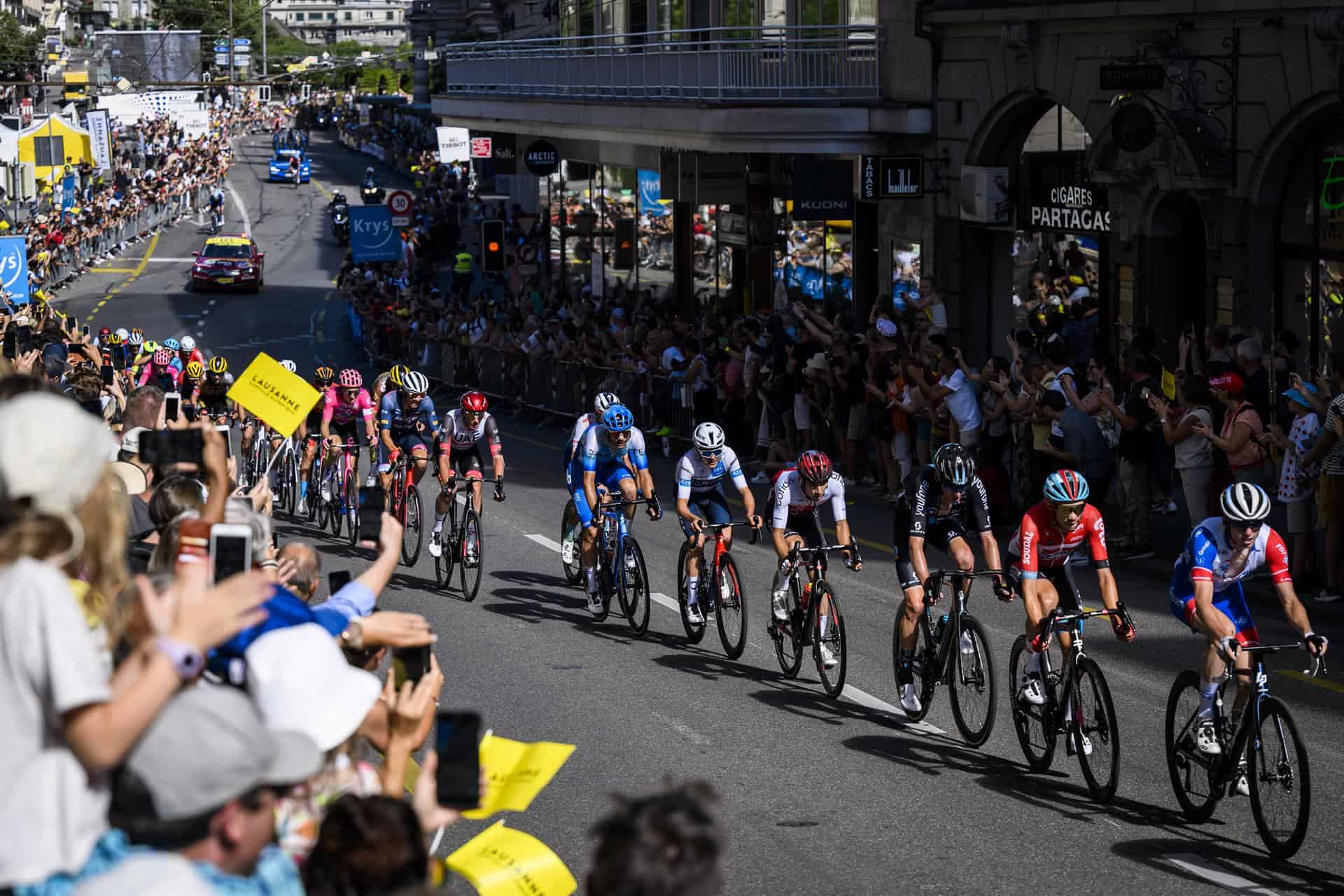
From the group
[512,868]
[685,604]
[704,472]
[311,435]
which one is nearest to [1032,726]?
[685,604]

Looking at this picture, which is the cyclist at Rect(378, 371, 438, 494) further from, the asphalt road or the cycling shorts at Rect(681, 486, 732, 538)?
the cycling shorts at Rect(681, 486, 732, 538)

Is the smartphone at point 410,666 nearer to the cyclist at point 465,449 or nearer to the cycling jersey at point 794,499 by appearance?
the cycling jersey at point 794,499

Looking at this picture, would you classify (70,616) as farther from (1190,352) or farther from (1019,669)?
(1190,352)

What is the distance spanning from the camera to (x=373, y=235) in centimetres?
4288

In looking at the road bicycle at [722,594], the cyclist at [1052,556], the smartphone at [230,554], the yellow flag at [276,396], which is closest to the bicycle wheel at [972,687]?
the cyclist at [1052,556]

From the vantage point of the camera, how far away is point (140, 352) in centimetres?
2720

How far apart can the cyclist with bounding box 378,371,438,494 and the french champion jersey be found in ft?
13.2

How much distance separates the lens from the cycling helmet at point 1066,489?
403 inches

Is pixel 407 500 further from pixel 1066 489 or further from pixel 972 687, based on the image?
pixel 1066 489

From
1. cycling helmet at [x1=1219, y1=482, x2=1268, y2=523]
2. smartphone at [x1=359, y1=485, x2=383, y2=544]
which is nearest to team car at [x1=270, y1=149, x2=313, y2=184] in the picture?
cycling helmet at [x1=1219, y1=482, x2=1268, y2=523]

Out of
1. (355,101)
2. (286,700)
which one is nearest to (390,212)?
(286,700)

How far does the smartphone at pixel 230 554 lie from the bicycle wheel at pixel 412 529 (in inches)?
470

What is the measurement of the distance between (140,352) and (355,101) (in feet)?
398

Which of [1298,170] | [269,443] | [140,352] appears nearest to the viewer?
[1298,170]
